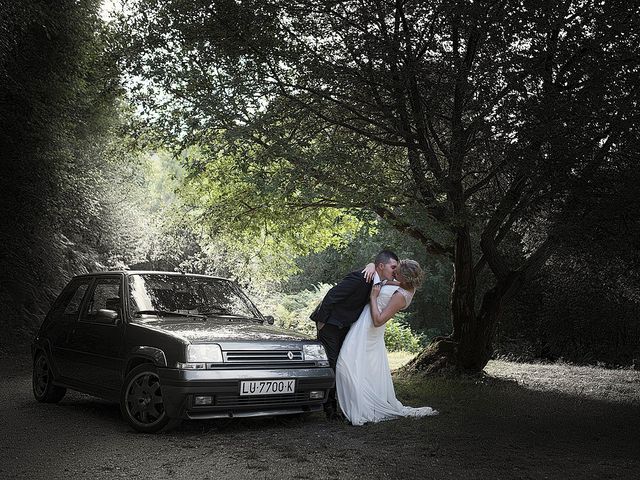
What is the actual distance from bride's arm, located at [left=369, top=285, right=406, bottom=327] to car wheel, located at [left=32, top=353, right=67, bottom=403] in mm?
4220

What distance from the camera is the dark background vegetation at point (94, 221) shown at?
14.4 m

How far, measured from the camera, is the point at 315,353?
8.11m

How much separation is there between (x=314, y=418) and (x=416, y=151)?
4871 millimetres

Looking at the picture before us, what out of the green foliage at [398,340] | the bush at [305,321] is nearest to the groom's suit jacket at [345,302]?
the bush at [305,321]

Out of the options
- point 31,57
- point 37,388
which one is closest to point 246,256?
point 31,57

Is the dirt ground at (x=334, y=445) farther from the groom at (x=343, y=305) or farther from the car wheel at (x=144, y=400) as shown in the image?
the groom at (x=343, y=305)

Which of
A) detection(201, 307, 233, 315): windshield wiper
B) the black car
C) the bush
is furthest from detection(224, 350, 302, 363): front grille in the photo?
the bush

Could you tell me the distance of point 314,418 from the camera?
8734 mm

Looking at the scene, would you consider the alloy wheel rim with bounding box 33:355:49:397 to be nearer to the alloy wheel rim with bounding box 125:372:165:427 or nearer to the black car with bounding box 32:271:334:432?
the black car with bounding box 32:271:334:432

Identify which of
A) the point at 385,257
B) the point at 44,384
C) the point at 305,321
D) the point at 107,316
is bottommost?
the point at 44,384

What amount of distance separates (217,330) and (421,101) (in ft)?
16.8

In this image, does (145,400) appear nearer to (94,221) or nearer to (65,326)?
(65,326)

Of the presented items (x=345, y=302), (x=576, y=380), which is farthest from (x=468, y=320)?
(x=345, y=302)

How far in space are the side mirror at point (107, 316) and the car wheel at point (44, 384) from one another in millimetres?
1593
